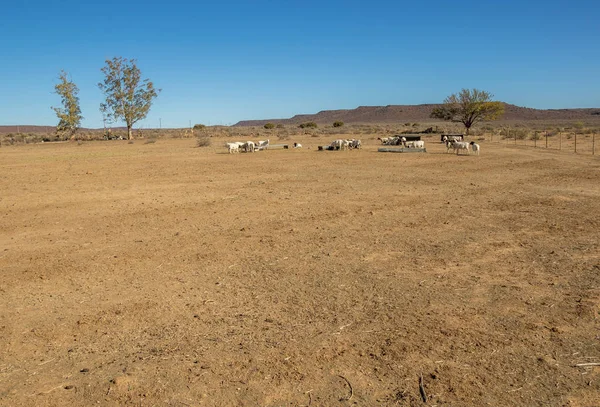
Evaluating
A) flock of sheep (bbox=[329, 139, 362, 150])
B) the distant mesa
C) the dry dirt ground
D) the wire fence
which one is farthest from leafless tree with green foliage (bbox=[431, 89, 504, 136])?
the distant mesa

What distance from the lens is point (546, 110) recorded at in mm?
157250

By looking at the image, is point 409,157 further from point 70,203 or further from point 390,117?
point 390,117

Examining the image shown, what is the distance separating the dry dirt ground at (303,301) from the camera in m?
4.07

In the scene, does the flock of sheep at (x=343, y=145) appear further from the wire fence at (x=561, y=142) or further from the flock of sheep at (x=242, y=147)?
the wire fence at (x=561, y=142)

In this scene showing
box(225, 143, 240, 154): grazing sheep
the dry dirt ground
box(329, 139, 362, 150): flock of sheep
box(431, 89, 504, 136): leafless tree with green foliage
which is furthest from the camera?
box(431, 89, 504, 136): leafless tree with green foliage

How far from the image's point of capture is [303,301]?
583cm

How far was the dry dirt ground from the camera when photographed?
13.4ft

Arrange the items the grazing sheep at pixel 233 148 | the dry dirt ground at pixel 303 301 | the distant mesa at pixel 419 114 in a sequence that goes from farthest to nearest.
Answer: the distant mesa at pixel 419 114
the grazing sheep at pixel 233 148
the dry dirt ground at pixel 303 301

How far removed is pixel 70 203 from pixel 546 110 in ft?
558

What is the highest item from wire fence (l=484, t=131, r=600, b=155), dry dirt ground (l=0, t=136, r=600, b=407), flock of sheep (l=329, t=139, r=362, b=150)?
flock of sheep (l=329, t=139, r=362, b=150)

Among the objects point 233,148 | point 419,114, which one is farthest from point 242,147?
point 419,114

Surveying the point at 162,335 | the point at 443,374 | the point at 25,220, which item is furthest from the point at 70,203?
the point at 443,374

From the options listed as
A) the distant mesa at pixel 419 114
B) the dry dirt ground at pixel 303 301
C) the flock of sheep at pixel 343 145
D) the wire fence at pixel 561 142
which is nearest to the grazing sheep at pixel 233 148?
the flock of sheep at pixel 343 145

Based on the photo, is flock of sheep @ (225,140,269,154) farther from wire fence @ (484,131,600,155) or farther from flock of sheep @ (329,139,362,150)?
wire fence @ (484,131,600,155)
